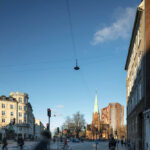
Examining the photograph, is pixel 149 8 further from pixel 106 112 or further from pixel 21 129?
pixel 106 112

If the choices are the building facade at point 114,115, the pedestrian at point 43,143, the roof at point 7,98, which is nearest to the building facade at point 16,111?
the roof at point 7,98

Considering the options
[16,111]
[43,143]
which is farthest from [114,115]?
[43,143]

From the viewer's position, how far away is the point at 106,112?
195 meters

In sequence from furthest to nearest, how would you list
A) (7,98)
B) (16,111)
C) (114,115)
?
(114,115), (7,98), (16,111)

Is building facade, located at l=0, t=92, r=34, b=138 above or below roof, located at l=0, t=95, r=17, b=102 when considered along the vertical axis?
below

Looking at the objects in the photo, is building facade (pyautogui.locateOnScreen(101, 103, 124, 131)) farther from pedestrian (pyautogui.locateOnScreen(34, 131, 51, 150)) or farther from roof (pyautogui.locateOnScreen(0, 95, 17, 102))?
pedestrian (pyautogui.locateOnScreen(34, 131, 51, 150))

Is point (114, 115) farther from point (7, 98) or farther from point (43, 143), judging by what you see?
point (43, 143)

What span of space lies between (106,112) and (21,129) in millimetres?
125525

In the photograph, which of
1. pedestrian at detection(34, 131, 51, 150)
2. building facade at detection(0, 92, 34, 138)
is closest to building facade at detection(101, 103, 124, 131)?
building facade at detection(0, 92, 34, 138)

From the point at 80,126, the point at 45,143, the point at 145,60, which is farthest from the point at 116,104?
the point at 45,143

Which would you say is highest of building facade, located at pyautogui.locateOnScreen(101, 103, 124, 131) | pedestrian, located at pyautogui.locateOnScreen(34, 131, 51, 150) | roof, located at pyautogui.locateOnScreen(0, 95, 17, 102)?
roof, located at pyautogui.locateOnScreen(0, 95, 17, 102)

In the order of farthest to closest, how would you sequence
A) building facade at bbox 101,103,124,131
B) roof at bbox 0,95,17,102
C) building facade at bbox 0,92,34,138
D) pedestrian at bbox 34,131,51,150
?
building facade at bbox 101,103,124,131 → roof at bbox 0,95,17,102 → building facade at bbox 0,92,34,138 → pedestrian at bbox 34,131,51,150

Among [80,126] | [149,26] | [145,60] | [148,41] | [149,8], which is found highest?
[149,8]

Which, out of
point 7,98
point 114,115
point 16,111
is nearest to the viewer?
point 16,111
